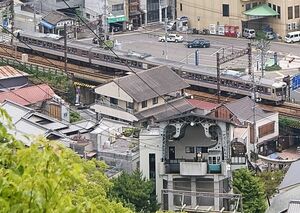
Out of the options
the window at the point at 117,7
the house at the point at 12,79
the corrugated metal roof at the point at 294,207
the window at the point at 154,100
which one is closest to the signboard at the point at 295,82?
the window at the point at 154,100

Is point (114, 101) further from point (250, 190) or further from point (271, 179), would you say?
point (250, 190)

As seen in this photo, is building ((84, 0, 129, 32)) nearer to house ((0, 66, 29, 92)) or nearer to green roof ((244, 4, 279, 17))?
green roof ((244, 4, 279, 17))

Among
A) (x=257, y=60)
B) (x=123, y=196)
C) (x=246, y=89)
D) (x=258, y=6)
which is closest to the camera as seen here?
(x=123, y=196)

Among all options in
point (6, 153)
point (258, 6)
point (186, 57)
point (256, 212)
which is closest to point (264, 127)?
point (256, 212)

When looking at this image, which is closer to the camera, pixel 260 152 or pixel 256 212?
pixel 256 212

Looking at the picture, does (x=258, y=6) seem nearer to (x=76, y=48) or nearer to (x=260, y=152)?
(x=76, y=48)

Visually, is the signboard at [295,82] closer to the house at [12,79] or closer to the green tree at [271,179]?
the green tree at [271,179]

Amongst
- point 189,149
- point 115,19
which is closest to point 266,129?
point 189,149
